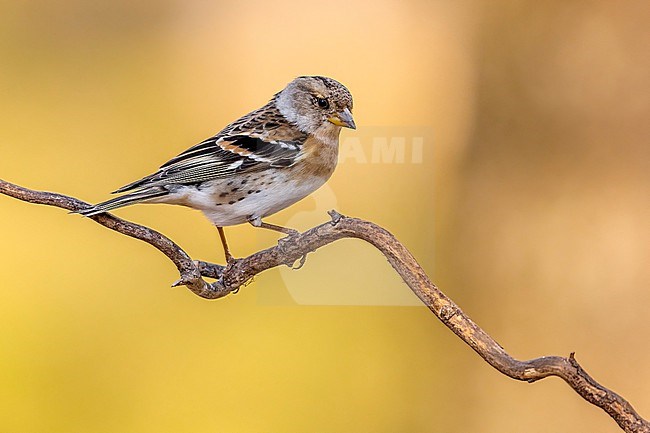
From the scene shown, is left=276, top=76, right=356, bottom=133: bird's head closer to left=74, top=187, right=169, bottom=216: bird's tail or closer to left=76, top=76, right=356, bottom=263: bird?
left=76, top=76, right=356, bottom=263: bird

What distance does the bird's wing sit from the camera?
98 centimetres

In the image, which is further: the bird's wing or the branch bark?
the bird's wing

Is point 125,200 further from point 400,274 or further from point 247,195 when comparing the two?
point 400,274

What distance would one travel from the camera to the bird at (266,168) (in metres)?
0.97

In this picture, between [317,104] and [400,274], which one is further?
[317,104]

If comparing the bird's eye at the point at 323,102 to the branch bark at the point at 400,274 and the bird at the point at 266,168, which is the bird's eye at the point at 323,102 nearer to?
the bird at the point at 266,168

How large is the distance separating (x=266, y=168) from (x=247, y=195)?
0.14 ft

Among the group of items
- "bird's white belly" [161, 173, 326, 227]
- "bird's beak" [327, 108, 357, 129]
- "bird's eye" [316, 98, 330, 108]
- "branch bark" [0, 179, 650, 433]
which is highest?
"bird's eye" [316, 98, 330, 108]

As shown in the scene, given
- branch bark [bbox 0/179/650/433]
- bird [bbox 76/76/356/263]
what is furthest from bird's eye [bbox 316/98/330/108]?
branch bark [bbox 0/179/650/433]

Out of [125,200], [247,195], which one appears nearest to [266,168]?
[247,195]

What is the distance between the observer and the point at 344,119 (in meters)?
0.96

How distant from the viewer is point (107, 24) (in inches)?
52.3

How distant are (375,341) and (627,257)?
1.63ft

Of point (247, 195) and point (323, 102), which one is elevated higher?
point (323, 102)
